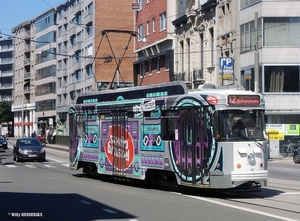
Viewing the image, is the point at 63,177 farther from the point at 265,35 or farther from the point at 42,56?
the point at 42,56

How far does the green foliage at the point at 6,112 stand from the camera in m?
130

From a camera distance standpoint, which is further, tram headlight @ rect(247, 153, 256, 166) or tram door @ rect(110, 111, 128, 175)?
tram door @ rect(110, 111, 128, 175)

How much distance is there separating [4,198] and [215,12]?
3217 centimetres

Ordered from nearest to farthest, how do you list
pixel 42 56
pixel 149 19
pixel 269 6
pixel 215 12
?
pixel 269 6, pixel 215 12, pixel 149 19, pixel 42 56

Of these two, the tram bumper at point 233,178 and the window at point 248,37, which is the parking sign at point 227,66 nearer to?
the window at point 248,37

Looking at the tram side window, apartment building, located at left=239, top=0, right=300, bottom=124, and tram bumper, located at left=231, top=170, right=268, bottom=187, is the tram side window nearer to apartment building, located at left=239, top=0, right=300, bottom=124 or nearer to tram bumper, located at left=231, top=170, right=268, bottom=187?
tram bumper, located at left=231, top=170, right=268, bottom=187

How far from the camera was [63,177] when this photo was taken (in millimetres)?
24156

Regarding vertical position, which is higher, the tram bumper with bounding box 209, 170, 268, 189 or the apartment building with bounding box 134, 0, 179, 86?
the apartment building with bounding box 134, 0, 179, 86

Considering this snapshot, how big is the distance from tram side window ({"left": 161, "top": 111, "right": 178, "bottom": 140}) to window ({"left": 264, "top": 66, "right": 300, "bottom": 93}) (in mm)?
24361

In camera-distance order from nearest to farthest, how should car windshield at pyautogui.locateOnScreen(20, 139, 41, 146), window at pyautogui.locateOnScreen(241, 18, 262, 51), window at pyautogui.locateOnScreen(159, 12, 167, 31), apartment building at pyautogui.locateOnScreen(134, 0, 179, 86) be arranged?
car windshield at pyautogui.locateOnScreen(20, 139, 41, 146), window at pyautogui.locateOnScreen(241, 18, 262, 51), apartment building at pyautogui.locateOnScreen(134, 0, 179, 86), window at pyautogui.locateOnScreen(159, 12, 167, 31)

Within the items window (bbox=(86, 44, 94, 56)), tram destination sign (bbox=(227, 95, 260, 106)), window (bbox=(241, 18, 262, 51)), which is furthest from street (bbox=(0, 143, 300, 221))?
window (bbox=(86, 44, 94, 56))

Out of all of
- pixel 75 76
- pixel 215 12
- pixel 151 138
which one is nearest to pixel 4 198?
pixel 151 138

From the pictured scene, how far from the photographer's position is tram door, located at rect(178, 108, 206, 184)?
653 inches

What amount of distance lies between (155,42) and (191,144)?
39.2 m
